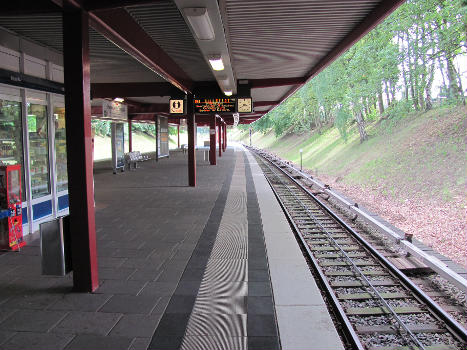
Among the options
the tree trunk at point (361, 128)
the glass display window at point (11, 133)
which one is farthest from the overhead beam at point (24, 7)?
the tree trunk at point (361, 128)

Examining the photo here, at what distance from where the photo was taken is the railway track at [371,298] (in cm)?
414

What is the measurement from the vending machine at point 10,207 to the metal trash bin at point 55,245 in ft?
6.06

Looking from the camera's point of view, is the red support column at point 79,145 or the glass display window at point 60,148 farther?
the glass display window at point 60,148

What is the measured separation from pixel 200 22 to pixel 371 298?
413cm

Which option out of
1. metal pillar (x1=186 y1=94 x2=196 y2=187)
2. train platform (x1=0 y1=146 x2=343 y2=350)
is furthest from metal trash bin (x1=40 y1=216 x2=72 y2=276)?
metal pillar (x1=186 y1=94 x2=196 y2=187)

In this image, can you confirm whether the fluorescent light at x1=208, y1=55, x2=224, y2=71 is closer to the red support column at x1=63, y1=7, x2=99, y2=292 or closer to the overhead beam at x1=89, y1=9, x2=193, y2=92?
the overhead beam at x1=89, y1=9, x2=193, y2=92

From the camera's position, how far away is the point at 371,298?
17.0 feet

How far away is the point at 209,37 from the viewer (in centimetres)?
609

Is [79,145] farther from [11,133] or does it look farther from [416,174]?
[416,174]

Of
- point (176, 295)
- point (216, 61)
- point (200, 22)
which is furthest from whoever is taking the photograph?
point (216, 61)

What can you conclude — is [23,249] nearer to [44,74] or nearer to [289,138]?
[44,74]

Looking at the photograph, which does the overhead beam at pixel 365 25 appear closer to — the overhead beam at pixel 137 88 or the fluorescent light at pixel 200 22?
the fluorescent light at pixel 200 22

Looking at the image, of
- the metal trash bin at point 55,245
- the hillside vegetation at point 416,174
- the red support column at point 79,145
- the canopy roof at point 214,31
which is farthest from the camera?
the hillside vegetation at point 416,174

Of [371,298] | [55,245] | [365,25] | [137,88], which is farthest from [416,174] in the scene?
[55,245]
